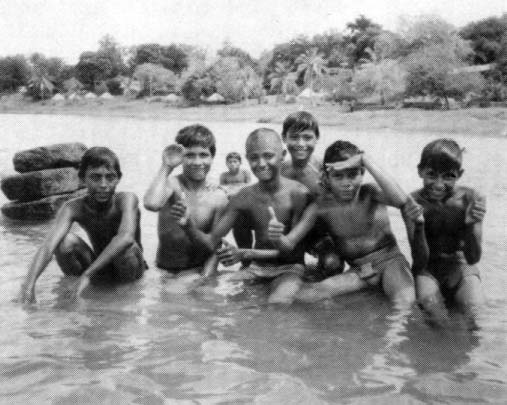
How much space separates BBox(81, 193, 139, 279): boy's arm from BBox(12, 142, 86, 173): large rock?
461 centimetres

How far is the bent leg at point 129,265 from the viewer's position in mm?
4871

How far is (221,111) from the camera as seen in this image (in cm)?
5050

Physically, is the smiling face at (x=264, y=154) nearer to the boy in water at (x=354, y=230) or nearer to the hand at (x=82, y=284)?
Result: the boy in water at (x=354, y=230)

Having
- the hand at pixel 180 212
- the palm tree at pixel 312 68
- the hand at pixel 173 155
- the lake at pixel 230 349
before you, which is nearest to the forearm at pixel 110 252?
the lake at pixel 230 349

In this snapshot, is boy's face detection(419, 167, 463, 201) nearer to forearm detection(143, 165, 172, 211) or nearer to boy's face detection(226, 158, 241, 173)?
forearm detection(143, 165, 172, 211)

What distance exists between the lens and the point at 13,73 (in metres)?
86.8

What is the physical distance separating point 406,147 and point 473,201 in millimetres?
18085

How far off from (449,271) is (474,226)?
45cm

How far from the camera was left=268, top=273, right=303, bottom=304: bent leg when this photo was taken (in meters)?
4.53

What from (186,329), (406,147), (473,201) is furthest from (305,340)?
(406,147)

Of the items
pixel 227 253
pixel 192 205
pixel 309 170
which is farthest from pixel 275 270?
pixel 309 170

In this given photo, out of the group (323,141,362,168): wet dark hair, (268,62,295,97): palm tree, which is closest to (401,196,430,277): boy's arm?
(323,141,362,168): wet dark hair

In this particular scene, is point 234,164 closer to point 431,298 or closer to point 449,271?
point 449,271

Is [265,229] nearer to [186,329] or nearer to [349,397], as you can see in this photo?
[186,329]
